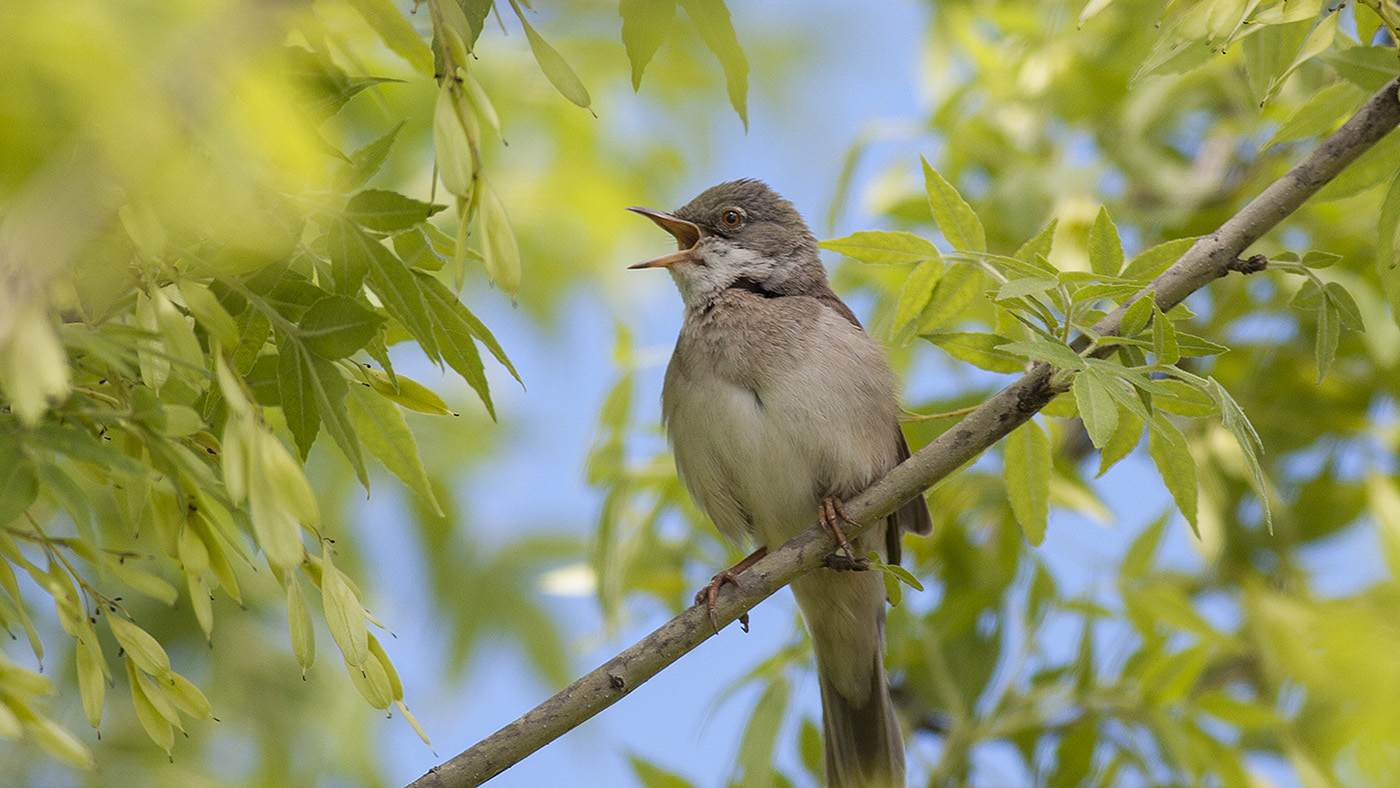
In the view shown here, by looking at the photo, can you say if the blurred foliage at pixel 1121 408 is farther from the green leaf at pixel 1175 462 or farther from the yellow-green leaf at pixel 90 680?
the yellow-green leaf at pixel 90 680

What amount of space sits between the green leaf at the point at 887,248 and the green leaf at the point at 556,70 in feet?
2.59

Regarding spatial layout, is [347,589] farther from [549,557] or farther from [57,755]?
[549,557]

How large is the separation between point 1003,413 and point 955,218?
0.47 meters

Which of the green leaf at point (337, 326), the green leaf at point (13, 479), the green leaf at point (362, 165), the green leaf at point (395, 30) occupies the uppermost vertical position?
the green leaf at point (395, 30)

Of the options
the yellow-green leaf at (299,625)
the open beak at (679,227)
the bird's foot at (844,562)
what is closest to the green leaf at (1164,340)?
the bird's foot at (844,562)

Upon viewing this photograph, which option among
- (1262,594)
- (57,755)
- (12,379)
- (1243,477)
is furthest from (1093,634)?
(12,379)

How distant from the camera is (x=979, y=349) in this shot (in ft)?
9.11

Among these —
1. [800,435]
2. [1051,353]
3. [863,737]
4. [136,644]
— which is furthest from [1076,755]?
[136,644]

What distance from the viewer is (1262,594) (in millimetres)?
4664

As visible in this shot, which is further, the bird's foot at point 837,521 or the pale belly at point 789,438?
the pale belly at point 789,438

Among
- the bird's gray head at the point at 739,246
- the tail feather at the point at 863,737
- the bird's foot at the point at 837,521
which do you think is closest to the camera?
the bird's foot at the point at 837,521

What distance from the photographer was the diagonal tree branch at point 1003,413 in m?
2.50

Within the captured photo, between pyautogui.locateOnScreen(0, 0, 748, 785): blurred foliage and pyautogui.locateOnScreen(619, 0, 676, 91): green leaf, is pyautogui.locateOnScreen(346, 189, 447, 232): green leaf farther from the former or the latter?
pyautogui.locateOnScreen(619, 0, 676, 91): green leaf

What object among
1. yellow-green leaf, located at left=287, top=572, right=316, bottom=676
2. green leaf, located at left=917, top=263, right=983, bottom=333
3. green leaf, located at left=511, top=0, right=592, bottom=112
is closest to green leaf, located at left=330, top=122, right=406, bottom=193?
green leaf, located at left=511, top=0, right=592, bottom=112
